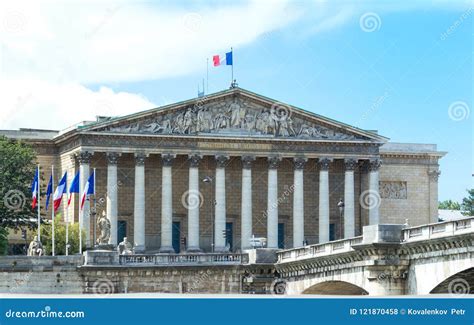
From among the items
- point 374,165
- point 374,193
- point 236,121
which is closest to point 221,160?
point 236,121

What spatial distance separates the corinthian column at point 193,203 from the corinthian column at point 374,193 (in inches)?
570

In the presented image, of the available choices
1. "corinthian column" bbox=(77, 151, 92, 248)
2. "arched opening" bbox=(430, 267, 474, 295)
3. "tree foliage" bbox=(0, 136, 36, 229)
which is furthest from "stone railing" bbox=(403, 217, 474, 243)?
"corinthian column" bbox=(77, 151, 92, 248)

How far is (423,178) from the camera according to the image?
374ft

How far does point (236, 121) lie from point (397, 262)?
163 ft

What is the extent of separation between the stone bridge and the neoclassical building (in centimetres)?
3503

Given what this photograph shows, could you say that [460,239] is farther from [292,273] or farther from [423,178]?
[423,178]

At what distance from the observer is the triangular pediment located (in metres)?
101

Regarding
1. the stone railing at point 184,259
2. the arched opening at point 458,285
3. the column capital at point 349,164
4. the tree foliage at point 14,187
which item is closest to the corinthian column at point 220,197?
the column capital at point 349,164

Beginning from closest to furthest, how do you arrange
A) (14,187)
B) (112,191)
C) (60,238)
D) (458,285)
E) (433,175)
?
1. (458,285)
2. (60,238)
3. (14,187)
4. (112,191)
5. (433,175)

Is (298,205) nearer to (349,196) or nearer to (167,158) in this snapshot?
(349,196)

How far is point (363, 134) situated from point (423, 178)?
1150 cm

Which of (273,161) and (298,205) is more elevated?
(273,161)

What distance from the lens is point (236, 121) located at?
339 feet
